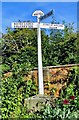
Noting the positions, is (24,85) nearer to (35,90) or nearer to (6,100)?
(35,90)

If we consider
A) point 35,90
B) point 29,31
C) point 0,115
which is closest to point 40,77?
point 35,90

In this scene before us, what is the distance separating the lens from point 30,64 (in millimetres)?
5211

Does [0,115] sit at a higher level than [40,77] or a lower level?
lower

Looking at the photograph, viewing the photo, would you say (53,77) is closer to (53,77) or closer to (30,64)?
(53,77)

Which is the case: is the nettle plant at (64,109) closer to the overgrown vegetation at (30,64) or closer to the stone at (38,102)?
the overgrown vegetation at (30,64)

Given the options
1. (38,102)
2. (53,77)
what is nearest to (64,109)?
(38,102)

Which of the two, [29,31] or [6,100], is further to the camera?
[29,31]

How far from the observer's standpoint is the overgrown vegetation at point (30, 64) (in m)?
4.15

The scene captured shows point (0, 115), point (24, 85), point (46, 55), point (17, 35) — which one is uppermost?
point (17, 35)

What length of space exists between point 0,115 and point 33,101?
461 mm

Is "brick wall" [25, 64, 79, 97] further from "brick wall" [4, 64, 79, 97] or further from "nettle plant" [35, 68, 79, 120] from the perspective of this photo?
"nettle plant" [35, 68, 79, 120]

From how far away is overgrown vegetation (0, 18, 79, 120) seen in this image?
4148 mm

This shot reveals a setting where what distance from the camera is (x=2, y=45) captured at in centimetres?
600

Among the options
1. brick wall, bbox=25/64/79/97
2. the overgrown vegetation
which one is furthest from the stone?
brick wall, bbox=25/64/79/97
